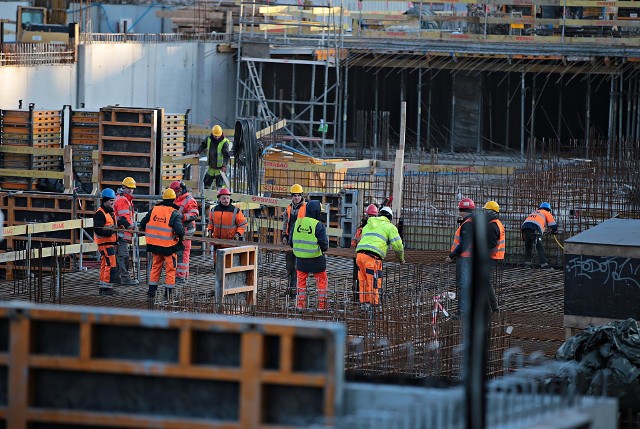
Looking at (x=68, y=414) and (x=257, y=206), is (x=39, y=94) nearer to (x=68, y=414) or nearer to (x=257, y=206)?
(x=257, y=206)

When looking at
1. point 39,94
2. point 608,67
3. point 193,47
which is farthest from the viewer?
point 193,47

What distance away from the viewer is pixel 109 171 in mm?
21516

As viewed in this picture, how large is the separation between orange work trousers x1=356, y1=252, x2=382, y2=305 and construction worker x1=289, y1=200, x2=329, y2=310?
1.60 feet

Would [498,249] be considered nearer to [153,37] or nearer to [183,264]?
[183,264]

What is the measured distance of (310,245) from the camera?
15.9 metres

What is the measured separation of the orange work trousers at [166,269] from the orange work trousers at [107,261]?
3.15ft

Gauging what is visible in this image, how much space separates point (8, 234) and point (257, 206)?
469 cm

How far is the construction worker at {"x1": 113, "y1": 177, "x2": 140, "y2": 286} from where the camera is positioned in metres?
17.9

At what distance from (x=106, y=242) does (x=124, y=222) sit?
2.14 ft

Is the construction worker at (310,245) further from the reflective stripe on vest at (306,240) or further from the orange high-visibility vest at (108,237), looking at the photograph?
the orange high-visibility vest at (108,237)

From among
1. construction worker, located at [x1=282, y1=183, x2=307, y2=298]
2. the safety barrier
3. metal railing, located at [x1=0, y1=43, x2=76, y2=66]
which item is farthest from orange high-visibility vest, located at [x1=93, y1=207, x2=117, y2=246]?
metal railing, located at [x1=0, y1=43, x2=76, y2=66]

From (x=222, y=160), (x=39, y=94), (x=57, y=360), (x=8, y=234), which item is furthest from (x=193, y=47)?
(x=57, y=360)

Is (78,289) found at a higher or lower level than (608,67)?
lower

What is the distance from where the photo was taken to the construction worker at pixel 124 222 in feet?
58.7
